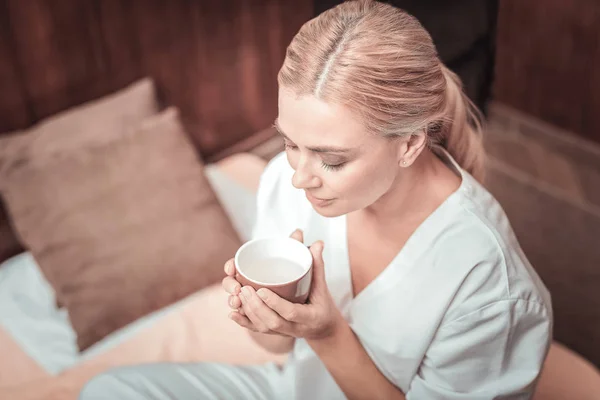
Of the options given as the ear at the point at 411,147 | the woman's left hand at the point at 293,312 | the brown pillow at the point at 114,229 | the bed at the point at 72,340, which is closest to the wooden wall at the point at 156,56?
the brown pillow at the point at 114,229

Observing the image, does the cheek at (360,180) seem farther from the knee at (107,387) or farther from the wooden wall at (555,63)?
the wooden wall at (555,63)

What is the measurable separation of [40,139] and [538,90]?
5.51 ft

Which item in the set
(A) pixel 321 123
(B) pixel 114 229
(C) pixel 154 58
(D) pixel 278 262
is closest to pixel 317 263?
(D) pixel 278 262

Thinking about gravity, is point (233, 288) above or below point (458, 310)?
above

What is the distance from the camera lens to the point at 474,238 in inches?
36.2

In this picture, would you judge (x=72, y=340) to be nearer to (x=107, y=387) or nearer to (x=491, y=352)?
(x=107, y=387)

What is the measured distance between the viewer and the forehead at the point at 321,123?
0.80 metres

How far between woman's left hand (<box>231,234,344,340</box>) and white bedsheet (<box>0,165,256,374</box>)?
651 mm

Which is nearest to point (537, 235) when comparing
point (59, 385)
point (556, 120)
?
point (556, 120)

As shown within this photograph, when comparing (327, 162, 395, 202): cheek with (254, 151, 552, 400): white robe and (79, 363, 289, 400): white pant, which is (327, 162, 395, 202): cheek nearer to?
(254, 151, 552, 400): white robe

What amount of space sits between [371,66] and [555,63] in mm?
1782

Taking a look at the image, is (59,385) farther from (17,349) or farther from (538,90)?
(538,90)

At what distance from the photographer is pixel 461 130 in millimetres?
958

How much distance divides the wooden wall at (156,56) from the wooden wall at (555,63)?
788mm
